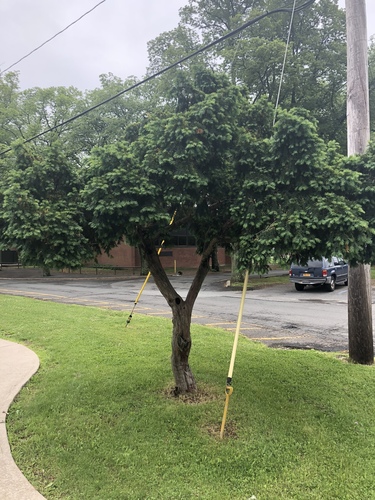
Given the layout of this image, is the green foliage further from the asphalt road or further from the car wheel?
the car wheel

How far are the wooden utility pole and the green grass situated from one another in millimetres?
570

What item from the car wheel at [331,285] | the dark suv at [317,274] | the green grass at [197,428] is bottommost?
the green grass at [197,428]

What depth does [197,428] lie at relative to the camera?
13.5 feet

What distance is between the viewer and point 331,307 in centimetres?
1271

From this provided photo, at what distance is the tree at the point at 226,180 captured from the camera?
3.51 meters

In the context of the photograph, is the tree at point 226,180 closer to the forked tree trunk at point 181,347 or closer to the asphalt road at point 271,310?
the forked tree trunk at point 181,347

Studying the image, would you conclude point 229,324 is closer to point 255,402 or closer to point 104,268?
point 255,402

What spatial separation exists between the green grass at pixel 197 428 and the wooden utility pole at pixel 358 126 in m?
0.57

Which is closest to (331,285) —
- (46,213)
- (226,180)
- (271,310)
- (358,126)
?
(271,310)

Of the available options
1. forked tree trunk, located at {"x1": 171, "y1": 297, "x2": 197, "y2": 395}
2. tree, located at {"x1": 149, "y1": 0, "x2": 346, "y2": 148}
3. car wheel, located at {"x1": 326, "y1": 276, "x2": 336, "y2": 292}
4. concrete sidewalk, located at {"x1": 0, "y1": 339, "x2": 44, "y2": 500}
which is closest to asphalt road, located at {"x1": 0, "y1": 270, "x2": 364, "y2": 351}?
car wheel, located at {"x1": 326, "y1": 276, "x2": 336, "y2": 292}

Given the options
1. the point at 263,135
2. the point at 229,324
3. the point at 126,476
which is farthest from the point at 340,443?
the point at 229,324

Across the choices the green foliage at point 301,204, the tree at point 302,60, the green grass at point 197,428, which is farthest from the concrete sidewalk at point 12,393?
the tree at point 302,60

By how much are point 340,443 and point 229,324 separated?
246 inches

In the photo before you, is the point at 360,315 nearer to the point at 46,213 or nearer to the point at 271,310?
the point at 46,213
